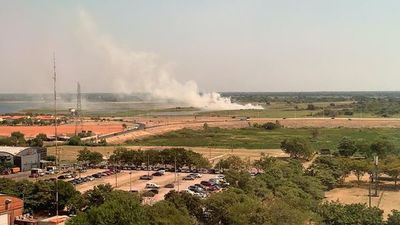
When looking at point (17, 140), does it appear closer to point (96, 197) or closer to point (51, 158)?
point (51, 158)

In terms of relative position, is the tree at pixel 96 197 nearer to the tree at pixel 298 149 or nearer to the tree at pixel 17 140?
the tree at pixel 298 149

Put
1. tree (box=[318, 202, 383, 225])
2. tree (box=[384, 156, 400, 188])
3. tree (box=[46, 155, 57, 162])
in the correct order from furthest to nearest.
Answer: tree (box=[46, 155, 57, 162]) < tree (box=[384, 156, 400, 188]) < tree (box=[318, 202, 383, 225])

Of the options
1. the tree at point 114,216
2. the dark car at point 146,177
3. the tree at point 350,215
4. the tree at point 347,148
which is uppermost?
the tree at point 114,216

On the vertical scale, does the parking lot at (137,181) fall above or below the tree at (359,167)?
below

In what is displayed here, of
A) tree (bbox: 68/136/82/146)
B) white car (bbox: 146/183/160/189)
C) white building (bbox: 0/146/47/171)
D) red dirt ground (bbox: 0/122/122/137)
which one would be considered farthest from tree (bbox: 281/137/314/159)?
red dirt ground (bbox: 0/122/122/137)

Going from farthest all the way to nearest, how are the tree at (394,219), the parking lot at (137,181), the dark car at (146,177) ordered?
the dark car at (146,177)
the parking lot at (137,181)
the tree at (394,219)

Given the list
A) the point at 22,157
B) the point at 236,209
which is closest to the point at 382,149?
the point at 236,209

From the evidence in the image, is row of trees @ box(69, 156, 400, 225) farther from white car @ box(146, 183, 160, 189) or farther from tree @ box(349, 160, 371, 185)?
tree @ box(349, 160, 371, 185)

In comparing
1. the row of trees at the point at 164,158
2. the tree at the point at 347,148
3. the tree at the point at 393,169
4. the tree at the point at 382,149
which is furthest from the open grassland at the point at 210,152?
the tree at the point at 393,169

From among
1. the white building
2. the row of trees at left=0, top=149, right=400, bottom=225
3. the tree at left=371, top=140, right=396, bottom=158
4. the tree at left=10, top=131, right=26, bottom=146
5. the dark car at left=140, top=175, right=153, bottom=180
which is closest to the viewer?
the row of trees at left=0, top=149, right=400, bottom=225
